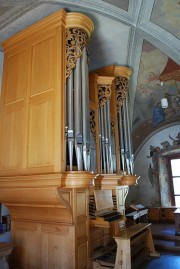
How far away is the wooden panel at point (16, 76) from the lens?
4539 millimetres

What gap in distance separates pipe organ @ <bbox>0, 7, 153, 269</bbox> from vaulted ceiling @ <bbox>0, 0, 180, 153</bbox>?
0.30 m

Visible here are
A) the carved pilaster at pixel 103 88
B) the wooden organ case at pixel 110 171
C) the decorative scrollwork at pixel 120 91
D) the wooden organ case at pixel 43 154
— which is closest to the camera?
the wooden organ case at pixel 43 154

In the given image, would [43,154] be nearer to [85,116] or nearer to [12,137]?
[12,137]

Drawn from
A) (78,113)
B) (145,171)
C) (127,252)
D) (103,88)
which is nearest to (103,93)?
(103,88)

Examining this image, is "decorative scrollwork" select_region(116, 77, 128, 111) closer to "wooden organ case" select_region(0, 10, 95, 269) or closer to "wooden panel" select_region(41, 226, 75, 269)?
"wooden organ case" select_region(0, 10, 95, 269)

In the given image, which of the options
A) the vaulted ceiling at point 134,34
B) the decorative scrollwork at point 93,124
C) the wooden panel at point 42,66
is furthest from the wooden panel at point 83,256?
the vaulted ceiling at point 134,34

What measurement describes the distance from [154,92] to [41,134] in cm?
548

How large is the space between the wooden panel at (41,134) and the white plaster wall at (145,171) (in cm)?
685

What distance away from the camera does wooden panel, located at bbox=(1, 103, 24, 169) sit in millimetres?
4191

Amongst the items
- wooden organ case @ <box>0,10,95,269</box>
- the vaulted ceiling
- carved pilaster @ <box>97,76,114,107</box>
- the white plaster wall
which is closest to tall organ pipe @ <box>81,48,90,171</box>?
wooden organ case @ <box>0,10,95,269</box>

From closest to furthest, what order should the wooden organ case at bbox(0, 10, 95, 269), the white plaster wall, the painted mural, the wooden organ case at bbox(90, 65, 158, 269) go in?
the wooden organ case at bbox(0, 10, 95, 269), the wooden organ case at bbox(90, 65, 158, 269), the painted mural, the white plaster wall

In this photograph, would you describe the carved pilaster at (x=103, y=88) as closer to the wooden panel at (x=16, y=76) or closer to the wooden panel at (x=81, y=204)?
the wooden panel at (x=16, y=76)

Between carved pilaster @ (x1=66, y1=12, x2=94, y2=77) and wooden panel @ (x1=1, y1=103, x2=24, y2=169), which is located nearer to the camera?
wooden panel @ (x1=1, y1=103, x2=24, y2=169)

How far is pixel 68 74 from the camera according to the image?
13.8ft
